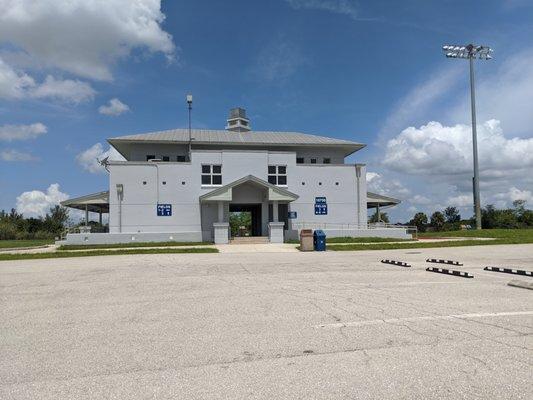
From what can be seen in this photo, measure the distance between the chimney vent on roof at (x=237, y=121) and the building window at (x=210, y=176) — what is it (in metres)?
9.97

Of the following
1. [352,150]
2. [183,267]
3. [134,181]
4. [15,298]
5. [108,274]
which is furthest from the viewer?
[352,150]

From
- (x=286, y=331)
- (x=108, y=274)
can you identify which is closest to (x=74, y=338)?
(x=286, y=331)

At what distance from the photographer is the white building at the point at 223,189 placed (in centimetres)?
3259

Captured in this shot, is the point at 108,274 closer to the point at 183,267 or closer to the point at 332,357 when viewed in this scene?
the point at 183,267

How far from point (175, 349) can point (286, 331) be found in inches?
61.5

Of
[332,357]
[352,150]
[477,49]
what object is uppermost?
[477,49]

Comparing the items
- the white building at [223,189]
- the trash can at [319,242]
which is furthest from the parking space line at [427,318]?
the white building at [223,189]

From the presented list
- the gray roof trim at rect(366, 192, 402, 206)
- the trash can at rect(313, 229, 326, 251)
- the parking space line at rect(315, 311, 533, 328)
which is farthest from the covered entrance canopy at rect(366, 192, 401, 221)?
the parking space line at rect(315, 311, 533, 328)

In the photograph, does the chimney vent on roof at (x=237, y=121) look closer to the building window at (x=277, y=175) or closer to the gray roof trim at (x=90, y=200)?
the building window at (x=277, y=175)

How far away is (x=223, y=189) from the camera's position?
32.0m

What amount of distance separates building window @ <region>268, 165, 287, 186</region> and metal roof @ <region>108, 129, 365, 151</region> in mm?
2720

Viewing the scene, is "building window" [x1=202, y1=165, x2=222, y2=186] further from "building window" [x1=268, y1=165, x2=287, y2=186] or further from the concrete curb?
the concrete curb

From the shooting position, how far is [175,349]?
5.42m

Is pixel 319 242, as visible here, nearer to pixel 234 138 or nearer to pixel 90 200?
pixel 234 138
